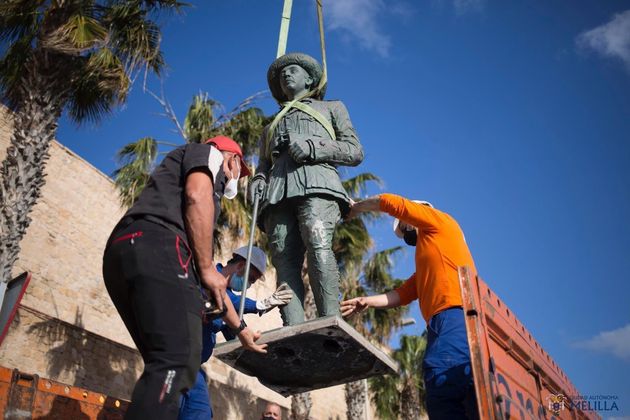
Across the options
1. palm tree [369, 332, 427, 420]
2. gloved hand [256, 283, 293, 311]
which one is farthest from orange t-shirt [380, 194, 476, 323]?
palm tree [369, 332, 427, 420]

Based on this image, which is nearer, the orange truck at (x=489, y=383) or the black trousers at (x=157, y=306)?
the black trousers at (x=157, y=306)

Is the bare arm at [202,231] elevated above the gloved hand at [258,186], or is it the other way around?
the gloved hand at [258,186]

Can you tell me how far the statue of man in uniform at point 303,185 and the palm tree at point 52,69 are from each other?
18.2 ft

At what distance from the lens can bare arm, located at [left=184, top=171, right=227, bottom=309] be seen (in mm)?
2523

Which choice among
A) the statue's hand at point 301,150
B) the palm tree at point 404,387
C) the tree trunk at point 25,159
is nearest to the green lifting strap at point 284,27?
the statue's hand at point 301,150

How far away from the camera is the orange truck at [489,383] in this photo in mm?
2623

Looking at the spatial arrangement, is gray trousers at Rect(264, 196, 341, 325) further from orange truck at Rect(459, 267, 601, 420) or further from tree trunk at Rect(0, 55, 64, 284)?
tree trunk at Rect(0, 55, 64, 284)

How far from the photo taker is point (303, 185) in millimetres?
4039

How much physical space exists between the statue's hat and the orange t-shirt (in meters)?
1.44

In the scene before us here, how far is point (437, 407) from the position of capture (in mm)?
3115

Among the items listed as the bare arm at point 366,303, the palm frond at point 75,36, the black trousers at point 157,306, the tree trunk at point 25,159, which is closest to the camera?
the black trousers at point 157,306

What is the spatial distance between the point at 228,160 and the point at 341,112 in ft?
5.63

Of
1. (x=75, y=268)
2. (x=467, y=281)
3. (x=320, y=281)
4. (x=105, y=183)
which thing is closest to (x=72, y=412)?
(x=320, y=281)

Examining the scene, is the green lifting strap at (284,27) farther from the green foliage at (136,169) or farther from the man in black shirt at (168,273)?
the green foliage at (136,169)
